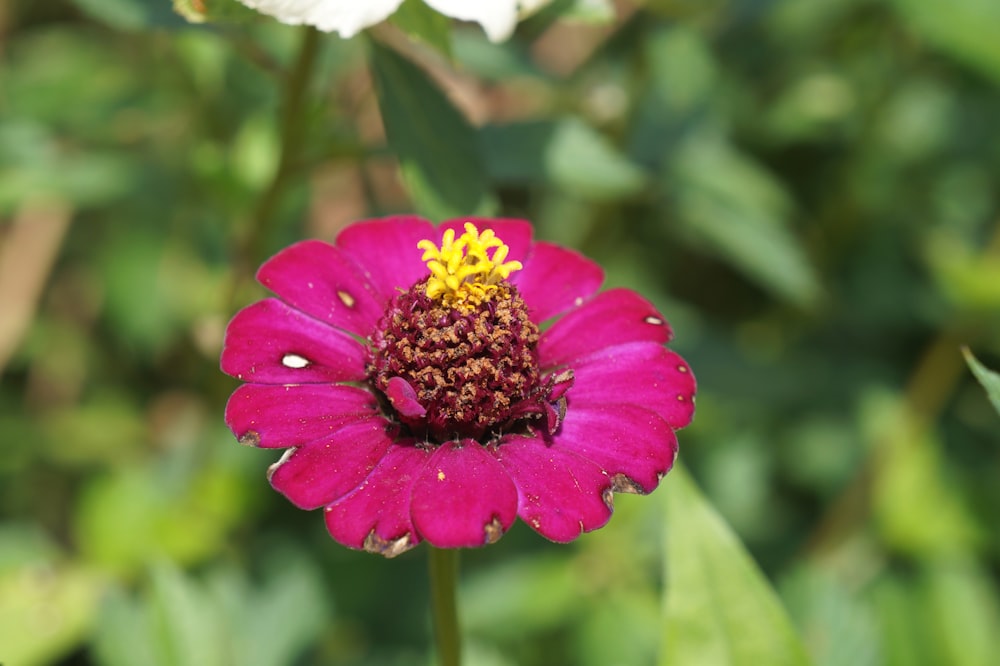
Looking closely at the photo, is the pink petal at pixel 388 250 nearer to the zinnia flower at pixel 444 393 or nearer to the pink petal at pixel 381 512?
the zinnia flower at pixel 444 393

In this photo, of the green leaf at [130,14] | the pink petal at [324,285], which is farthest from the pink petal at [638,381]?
the green leaf at [130,14]

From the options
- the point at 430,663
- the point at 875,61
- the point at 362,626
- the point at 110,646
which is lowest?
the point at 362,626

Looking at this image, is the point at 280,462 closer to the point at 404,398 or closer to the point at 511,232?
the point at 404,398

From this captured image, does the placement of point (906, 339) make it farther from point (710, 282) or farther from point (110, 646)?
point (110, 646)

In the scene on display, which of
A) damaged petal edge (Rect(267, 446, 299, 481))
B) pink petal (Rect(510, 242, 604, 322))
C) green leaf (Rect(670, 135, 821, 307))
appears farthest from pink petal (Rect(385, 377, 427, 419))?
green leaf (Rect(670, 135, 821, 307))

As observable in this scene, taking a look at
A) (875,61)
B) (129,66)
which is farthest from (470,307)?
(875,61)

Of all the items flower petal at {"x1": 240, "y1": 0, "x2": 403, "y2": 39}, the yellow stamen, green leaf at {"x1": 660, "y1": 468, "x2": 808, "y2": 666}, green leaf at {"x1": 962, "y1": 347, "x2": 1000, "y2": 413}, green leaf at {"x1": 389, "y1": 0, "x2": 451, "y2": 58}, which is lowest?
green leaf at {"x1": 660, "y1": 468, "x2": 808, "y2": 666}

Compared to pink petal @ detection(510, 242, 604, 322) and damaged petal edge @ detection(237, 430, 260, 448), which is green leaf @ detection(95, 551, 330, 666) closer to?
damaged petal edge @ detection(237, 430, 260, 448)
